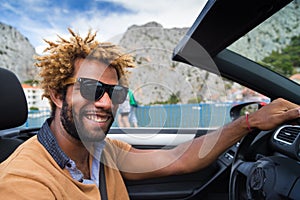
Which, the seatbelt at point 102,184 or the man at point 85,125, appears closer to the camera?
the man at point 85,125

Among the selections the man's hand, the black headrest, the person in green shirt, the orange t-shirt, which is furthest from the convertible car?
the orange t-shirt

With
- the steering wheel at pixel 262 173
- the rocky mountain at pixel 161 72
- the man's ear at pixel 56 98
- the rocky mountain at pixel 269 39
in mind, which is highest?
the rocky mountain at pixel 269 39

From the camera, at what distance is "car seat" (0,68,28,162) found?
177 cm

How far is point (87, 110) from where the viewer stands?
136 centimetres

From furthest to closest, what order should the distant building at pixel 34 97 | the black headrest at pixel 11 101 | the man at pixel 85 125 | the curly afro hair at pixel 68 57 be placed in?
the black headrest at pixel 11 101 < the distant building at pixel 34 97 < the curly afro hair at pixel 68 57 < the man at pixel 85 125

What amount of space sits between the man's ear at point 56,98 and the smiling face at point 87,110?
40 mm

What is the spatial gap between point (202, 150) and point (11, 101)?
47.7 inches

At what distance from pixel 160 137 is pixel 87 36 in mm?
1586

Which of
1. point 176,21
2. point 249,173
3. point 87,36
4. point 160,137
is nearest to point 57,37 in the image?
point 87,36

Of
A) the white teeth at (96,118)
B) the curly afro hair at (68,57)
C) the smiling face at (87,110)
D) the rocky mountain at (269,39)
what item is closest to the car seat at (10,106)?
the curly afro hair at (68,57)

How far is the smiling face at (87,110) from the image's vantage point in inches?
53.6

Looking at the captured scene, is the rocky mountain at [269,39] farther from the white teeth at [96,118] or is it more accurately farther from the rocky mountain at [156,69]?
the white teeth at [96,118]

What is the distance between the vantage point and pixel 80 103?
1.36 m

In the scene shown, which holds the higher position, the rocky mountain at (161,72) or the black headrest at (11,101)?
the rocky mountain at (161,72)
